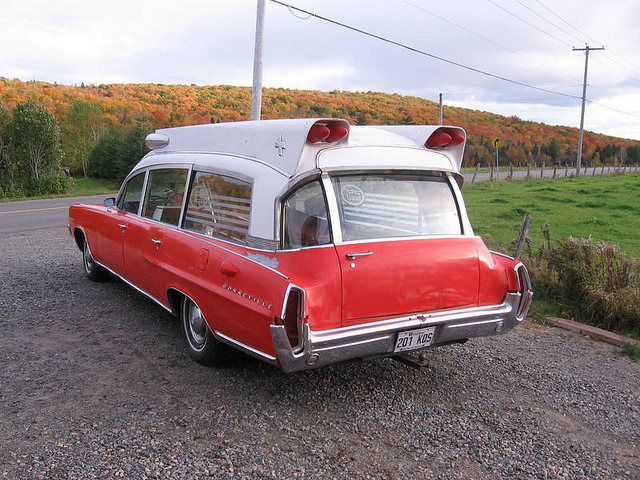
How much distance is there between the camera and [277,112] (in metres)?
30.6

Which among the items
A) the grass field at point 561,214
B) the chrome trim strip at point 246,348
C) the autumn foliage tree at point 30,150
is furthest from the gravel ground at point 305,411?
the autumn foliage tree at point 30,150

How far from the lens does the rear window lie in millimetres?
3811

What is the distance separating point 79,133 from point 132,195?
37478 millimetres

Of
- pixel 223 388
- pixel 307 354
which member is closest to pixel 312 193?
pixel 307 354

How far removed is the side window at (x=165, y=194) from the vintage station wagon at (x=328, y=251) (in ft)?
0.42

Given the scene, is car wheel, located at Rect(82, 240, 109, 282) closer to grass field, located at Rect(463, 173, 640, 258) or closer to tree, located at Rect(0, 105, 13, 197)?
grass field, located at Rect(463, 173, 640, 258)

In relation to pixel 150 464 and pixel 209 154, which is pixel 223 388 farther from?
pixel 209 154

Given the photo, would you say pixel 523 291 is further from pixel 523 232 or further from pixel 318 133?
pixel 523 232

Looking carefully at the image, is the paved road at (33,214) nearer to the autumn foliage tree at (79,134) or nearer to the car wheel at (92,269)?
the car wheel at (92,269)

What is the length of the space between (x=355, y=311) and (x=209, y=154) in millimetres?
1970

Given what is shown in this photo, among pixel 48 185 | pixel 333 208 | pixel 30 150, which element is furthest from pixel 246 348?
pixel 30 150

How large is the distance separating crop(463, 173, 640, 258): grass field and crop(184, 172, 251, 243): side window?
588 cm

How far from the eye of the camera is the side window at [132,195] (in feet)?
18.6

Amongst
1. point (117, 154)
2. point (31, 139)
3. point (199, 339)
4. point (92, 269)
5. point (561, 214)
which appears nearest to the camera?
point (199, 339)
